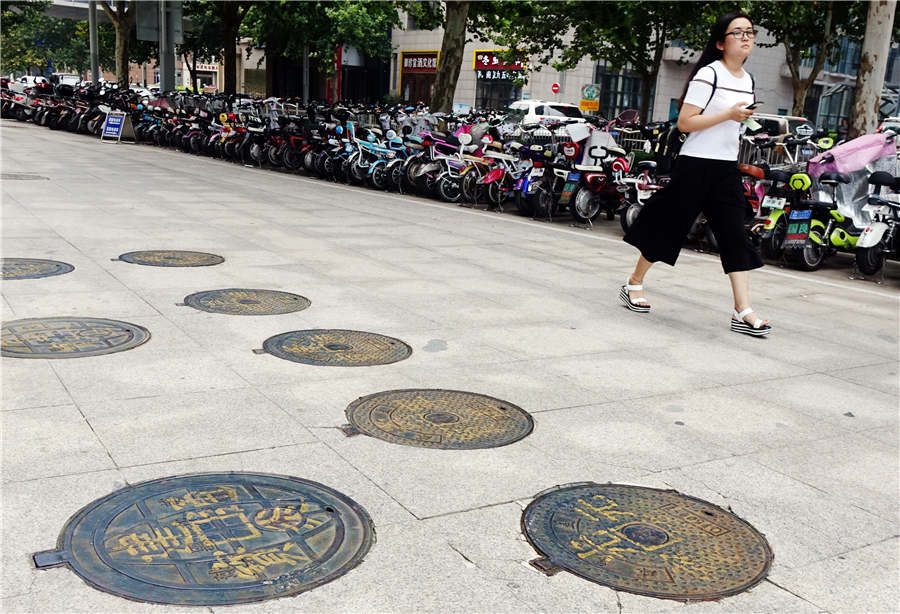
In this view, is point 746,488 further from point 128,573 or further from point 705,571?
point 128,573

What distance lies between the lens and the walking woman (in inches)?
248

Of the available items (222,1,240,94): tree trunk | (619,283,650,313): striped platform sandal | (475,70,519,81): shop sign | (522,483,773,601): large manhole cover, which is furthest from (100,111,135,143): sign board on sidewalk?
(522,483,773,601): large manhole cover

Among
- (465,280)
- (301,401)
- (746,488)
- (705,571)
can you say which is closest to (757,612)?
(705,571)

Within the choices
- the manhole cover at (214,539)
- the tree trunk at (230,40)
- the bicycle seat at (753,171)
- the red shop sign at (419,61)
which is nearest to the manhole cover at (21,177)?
the bicycle seat at (753,171)

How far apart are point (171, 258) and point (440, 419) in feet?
14.2

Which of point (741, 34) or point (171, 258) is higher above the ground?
point (741, 34)

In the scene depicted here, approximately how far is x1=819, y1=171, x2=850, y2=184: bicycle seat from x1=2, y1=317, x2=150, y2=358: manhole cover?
23.2 ft

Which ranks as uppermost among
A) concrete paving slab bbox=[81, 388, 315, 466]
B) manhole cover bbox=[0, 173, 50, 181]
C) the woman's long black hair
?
the woman's long black hair

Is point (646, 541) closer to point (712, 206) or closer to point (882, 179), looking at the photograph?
point (712, 206)

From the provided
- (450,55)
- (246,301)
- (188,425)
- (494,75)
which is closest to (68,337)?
(246,301)

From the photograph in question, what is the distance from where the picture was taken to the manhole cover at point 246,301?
6137mm

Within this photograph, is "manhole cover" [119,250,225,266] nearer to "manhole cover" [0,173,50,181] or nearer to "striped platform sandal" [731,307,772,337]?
"striped platform sandal" [731,307,772,337]

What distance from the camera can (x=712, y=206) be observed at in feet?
21.4

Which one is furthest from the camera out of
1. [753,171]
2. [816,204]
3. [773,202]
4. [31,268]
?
[773,202]
